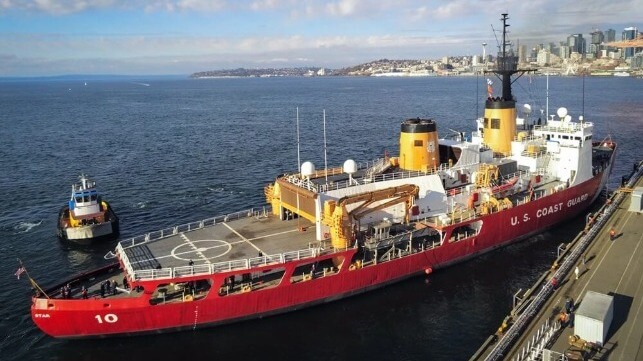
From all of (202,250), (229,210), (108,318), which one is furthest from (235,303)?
(229,210)

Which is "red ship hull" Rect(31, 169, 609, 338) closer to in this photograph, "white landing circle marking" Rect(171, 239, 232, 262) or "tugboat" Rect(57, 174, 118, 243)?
"white landing circle marking" Rect(171, 239, 232, 262)

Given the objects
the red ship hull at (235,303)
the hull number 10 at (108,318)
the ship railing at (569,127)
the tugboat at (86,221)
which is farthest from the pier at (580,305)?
the tugboat at (86,221)

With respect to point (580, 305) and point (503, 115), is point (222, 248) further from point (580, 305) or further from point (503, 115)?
point (503, 115)

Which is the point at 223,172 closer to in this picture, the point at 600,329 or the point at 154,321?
the point at 154,321

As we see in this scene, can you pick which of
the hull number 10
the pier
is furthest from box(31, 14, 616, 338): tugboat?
the pier

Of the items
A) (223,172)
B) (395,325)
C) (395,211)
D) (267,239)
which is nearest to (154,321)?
(267,239)
